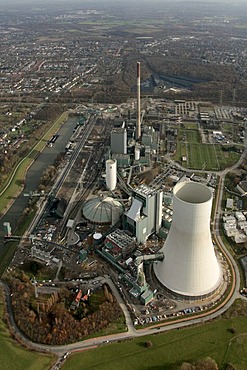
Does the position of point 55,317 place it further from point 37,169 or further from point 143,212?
point 37,169

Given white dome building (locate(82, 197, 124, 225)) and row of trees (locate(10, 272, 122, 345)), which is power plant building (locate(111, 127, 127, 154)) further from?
row of trees (locate(10, 272, 122, 345))

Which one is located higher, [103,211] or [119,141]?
[119,141]

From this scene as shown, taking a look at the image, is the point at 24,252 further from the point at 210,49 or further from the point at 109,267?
the point at 210,49

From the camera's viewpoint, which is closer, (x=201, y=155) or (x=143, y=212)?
(x=143, y=212)

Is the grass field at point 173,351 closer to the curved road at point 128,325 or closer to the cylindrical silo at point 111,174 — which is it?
the curved road at point 128,325

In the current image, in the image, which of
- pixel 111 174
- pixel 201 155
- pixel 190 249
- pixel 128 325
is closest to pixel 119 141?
pixel 111 174

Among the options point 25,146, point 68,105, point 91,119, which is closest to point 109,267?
point 25,146
